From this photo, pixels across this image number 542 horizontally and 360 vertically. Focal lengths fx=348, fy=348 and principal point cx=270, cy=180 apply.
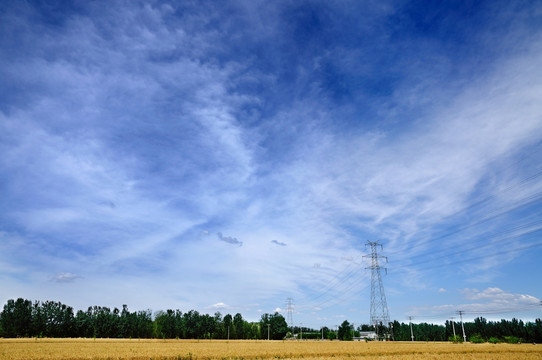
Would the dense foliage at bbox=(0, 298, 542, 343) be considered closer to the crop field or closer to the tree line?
the tree line

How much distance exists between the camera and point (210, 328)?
182 m

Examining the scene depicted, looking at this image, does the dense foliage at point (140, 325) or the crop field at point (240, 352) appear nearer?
the crop field at point (240, 352)

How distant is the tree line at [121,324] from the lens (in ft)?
493

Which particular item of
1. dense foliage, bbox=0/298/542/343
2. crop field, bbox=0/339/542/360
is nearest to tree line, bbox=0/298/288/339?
dense foliage, bbox=0/298/542/343

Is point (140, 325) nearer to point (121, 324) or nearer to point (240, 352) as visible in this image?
point (121, 324)

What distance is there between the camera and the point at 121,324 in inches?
6437

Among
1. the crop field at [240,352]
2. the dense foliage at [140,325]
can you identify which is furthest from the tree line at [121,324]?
the crop field at [240,352]

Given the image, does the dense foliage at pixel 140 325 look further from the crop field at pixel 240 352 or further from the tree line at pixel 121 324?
the crop field at pixel 240 352

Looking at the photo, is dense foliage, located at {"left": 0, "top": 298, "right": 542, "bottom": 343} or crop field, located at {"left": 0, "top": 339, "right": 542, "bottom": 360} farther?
dense foliage, located at {"left": 0, "top": 298, "right": 542, "bottom": 343}

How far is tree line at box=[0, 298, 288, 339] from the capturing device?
150375mm

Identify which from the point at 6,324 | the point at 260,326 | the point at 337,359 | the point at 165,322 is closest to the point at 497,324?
the point at 260,326

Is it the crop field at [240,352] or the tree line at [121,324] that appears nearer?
the crop field at [240,352]

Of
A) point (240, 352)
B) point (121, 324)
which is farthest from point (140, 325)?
point (240, 352)

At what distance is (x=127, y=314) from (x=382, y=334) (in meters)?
122
